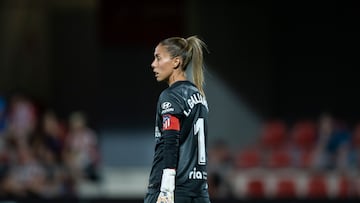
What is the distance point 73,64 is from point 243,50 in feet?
11.7

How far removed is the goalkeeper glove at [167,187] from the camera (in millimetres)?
5125

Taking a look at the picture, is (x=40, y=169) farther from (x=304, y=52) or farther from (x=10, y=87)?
(x=304, y=52)

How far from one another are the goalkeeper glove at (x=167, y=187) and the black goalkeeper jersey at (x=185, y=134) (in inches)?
3.0

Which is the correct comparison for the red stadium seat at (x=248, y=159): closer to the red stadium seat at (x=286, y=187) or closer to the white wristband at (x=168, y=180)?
the red stadium seat at (x=286, y=187)

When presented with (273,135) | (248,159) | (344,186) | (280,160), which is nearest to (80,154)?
(248,159)

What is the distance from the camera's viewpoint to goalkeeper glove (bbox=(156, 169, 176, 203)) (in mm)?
5125

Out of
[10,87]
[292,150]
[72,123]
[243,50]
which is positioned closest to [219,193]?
[292,150]

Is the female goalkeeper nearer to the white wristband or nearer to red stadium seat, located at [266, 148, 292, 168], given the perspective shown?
the white wristband

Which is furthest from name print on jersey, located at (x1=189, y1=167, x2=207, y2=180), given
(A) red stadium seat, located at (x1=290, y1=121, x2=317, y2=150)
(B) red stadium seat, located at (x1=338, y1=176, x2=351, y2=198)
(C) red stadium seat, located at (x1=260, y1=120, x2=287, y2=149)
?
(C) red stadium seat, located at (x1=260, y1=120, x2=287, y2=149)

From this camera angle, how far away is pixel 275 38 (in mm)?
15938

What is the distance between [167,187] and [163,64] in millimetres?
747

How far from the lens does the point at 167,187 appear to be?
515 centimetres

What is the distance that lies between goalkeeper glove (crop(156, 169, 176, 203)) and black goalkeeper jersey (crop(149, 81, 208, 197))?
0.25 feet

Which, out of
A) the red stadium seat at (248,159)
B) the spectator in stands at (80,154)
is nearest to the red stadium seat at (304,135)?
the red stadium seat at (248,159)
